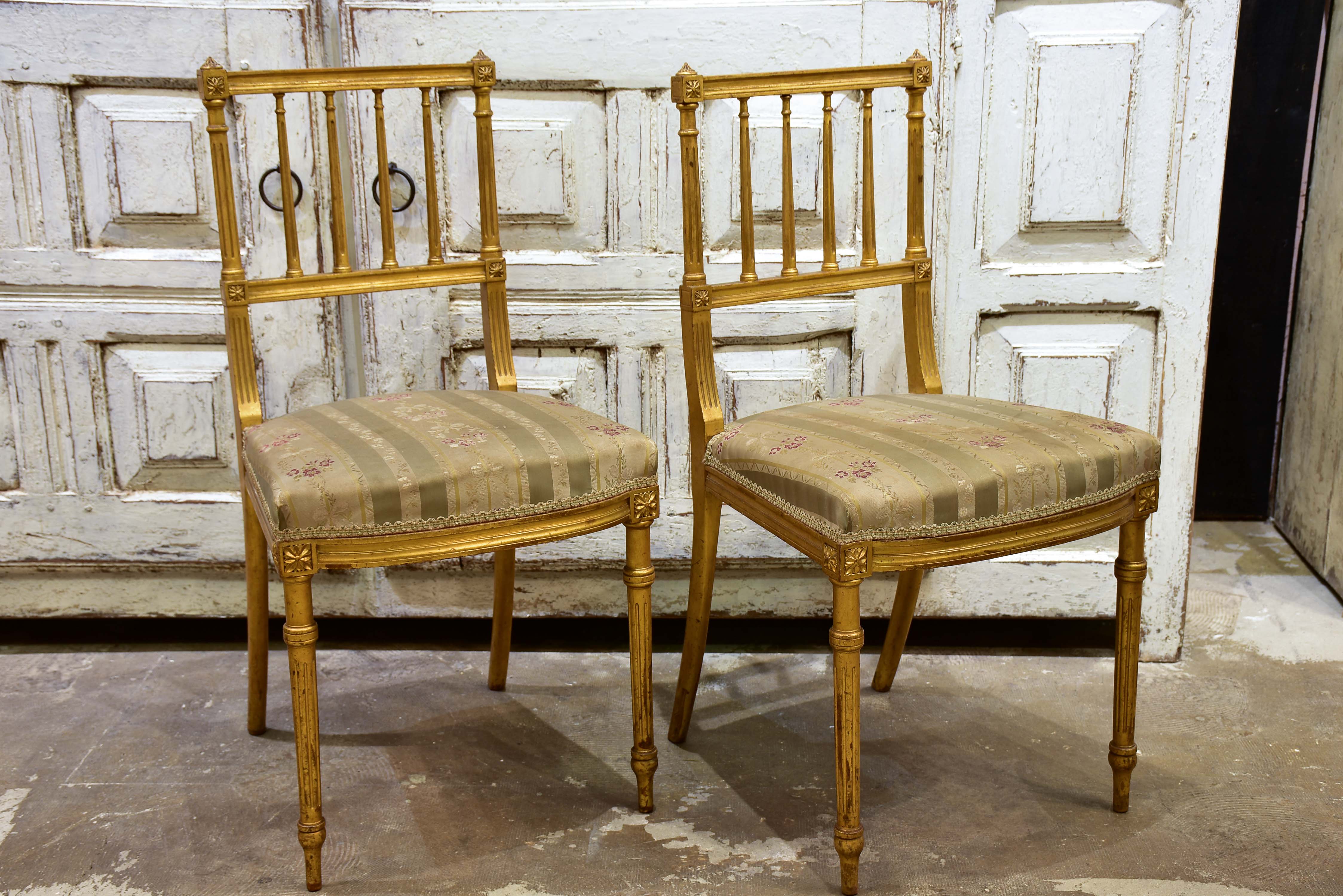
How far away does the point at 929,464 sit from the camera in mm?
1454

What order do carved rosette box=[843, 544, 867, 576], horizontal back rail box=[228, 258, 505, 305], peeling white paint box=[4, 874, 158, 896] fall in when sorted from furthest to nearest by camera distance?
horizontal back rail box=[228, 258, 505, 305] → peeling white paint box=[4, 874, 158, 896] → carved rosette box=[843, 544, 867, 576]

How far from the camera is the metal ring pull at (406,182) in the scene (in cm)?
204

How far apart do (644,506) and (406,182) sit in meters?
0.82

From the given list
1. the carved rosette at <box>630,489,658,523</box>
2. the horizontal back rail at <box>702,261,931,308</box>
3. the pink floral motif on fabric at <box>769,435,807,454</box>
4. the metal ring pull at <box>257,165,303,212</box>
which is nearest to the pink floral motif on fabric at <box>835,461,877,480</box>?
the pink floral motif on fabric at <box>769,435,807,454</box>

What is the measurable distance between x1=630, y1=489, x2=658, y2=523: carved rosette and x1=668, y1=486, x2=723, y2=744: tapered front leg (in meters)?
0.16

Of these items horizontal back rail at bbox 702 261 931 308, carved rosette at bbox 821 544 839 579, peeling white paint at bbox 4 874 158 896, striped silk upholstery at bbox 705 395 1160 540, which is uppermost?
horizontal back rail at bbox 702 261 931 308

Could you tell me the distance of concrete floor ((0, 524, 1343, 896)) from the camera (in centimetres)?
156

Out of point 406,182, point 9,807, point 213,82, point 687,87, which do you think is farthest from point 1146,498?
point 9,807

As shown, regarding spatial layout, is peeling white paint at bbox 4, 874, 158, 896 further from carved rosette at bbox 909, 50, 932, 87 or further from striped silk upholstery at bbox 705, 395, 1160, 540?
carved rosette at bbox 909, 50, 932, 87

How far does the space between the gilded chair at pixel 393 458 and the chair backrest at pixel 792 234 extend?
0.19m

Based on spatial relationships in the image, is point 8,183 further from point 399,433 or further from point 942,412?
point 942,412

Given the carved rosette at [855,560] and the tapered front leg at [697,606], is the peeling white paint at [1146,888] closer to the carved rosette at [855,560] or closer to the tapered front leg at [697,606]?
the carved rosette at [855,560]

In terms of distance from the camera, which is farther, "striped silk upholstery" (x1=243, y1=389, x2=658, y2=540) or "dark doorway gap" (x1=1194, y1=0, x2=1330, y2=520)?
"dark doorway gap" (x1=1194, y1=0, x2=1330, y2=520)

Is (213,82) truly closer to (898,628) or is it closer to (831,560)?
(831,560)
